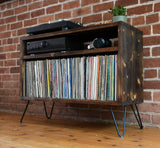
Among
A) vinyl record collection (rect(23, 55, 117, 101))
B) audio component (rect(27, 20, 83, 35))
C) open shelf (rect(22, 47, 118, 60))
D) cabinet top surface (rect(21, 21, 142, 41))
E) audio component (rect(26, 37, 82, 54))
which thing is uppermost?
audio component (rect(27, 20, 83, 35))

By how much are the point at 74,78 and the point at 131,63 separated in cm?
47

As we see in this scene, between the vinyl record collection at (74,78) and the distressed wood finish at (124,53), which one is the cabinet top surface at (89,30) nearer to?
the distressed wood finish at (124,53)

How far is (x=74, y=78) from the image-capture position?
188 centimetres

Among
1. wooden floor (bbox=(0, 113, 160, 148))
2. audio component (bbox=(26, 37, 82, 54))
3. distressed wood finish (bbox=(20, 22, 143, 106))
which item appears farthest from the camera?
audio component (bbox=(26, 37, 82, 54))

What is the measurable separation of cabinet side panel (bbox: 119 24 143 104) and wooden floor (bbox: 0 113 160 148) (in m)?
0.28

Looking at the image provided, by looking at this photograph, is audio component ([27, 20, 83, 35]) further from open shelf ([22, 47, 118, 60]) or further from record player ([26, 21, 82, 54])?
open shelf ([22, 47, 118, 60])

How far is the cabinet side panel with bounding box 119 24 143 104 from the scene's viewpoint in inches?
65.5

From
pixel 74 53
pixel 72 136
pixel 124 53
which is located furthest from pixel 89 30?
pixel 72 136

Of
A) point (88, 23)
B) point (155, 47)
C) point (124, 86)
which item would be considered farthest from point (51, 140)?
point (88, 23)

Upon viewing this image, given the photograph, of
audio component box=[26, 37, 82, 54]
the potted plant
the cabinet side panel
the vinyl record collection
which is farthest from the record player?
the cabinet side panel

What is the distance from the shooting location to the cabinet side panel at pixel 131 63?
1664 mm

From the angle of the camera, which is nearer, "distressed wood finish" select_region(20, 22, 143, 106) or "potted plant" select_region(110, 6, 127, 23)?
"distressed wood finish" select_region(20, 22, 143, 106)

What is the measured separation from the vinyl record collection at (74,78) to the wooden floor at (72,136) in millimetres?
275

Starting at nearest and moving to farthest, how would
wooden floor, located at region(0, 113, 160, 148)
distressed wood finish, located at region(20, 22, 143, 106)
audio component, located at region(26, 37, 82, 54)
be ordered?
wooden floor, located at region(0, 113, 160, 148) < distressed wood finish, located at region(20, 22, 143, 106) < audio component, located at region(26, 37, 82, 54)
